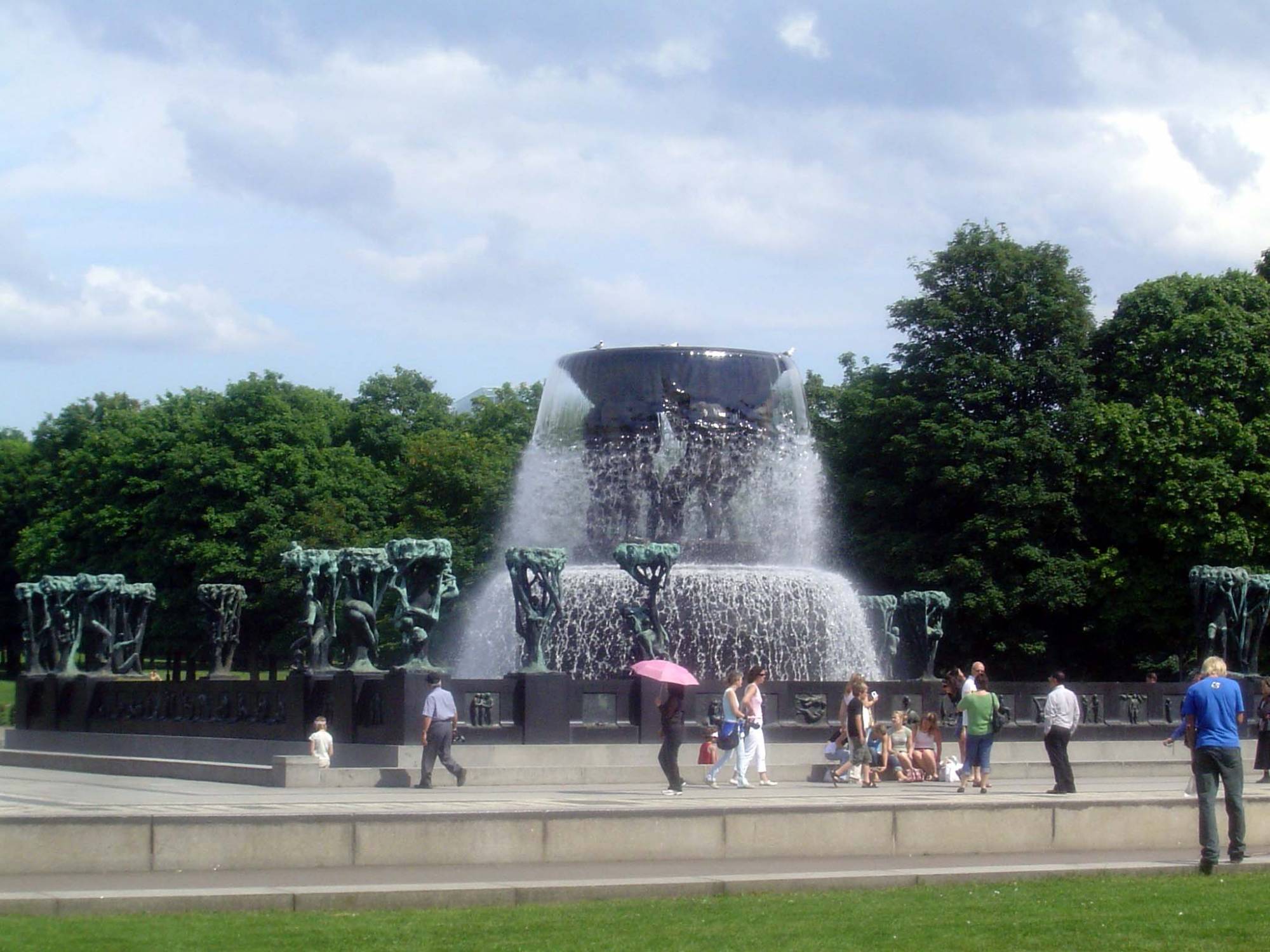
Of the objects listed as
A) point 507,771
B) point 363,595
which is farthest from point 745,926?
point 363,595

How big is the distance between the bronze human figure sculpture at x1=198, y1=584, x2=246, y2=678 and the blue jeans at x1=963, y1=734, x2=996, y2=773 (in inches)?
1205

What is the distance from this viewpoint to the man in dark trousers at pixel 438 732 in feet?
76.7

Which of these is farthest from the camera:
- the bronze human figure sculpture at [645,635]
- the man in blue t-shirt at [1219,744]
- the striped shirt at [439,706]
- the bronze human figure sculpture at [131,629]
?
the bronze human figure sculpture at [131,629]

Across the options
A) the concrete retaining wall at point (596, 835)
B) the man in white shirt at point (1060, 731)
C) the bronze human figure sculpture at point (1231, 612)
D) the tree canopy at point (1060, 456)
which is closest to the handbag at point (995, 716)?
the man in white shirt at point (1060, 731)

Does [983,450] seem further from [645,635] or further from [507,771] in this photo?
[507,771]

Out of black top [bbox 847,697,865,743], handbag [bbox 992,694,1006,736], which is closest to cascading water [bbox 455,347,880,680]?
black top [bbox 847,697,865,743]

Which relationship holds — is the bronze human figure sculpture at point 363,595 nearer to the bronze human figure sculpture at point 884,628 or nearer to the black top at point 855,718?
the black top at point 855,718

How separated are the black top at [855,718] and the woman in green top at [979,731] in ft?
7.47

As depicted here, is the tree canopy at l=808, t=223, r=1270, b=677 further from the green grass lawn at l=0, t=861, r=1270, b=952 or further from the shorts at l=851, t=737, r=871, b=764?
the green grass lawn at l=0, t=861, r=1270, b=952

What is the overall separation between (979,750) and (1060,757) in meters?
1.52

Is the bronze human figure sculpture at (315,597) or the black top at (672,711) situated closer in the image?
the black top at (672,711)

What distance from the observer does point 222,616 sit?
5000cm

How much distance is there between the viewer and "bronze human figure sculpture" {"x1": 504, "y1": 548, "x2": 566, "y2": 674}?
28578 millimetres

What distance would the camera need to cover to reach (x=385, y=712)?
26.4 m
